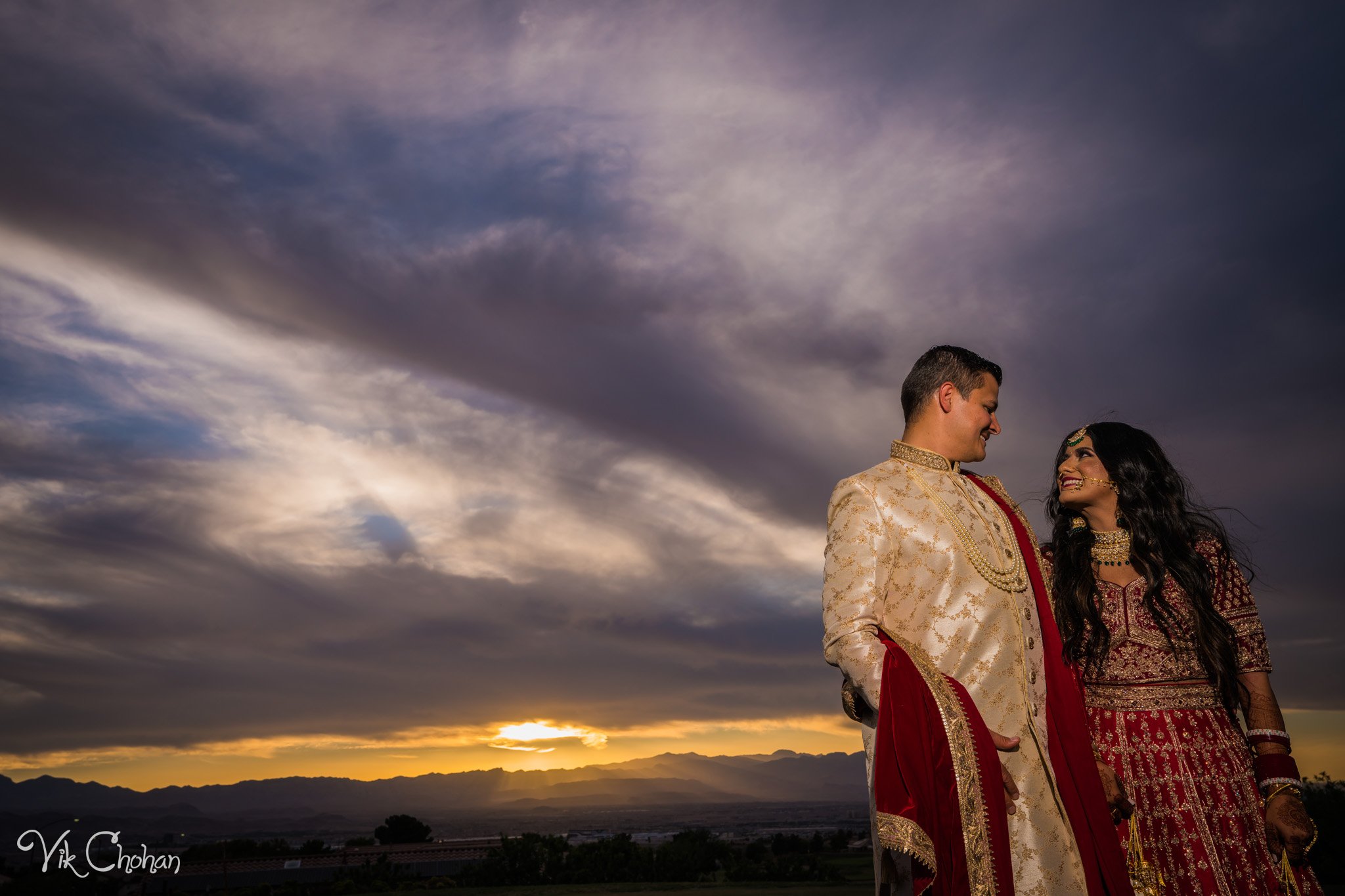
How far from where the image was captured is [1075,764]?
3191 millimetres

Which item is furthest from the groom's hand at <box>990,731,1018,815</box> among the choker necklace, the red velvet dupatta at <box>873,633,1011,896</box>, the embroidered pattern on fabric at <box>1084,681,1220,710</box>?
the choker necklace

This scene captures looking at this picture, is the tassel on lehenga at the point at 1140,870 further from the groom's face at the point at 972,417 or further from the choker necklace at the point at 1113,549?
the groom's face at the point at 972,417

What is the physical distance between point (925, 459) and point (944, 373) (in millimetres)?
390

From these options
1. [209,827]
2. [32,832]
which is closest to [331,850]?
[32,832]

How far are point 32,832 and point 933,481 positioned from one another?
878 cm

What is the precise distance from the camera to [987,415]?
358cm

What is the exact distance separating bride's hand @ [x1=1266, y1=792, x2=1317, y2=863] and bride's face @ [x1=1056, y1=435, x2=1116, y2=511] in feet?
4.66

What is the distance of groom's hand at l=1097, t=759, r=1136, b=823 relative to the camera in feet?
11.8

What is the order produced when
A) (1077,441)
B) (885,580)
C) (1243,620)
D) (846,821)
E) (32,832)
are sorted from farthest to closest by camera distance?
1. (846,821)
2. (32,832)
3. (1077,441)
4. (1243,620)
5. (885,580)

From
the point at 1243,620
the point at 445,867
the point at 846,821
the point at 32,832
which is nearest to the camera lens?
→ the point at 1243,620

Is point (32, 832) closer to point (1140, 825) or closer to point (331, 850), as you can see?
point (331, 850)

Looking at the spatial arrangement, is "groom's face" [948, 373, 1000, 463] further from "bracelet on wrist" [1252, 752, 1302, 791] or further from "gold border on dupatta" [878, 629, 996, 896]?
"bracelet on wrist" [1252, 752, 1302, 791]

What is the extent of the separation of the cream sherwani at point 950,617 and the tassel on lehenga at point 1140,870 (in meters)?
0.80

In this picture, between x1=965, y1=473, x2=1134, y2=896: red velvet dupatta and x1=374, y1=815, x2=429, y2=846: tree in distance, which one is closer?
x1=965, y1=473, x2=1134, y2=896: red velvet dupatta
